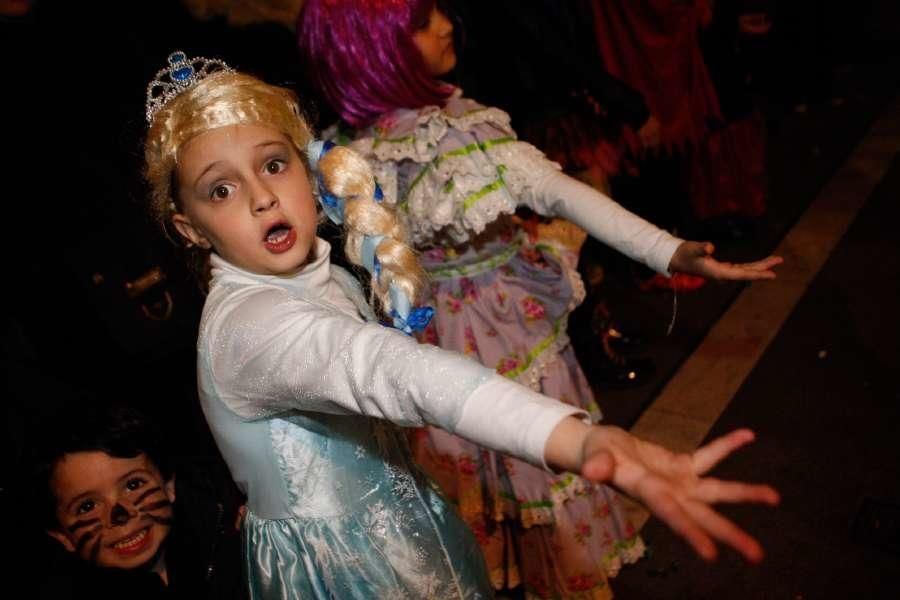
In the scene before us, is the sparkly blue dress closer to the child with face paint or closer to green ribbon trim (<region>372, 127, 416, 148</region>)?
the child with face paint

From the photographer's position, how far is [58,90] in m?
1.72

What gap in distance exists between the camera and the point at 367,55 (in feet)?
5.57

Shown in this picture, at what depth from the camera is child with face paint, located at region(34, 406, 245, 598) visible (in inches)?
53.0

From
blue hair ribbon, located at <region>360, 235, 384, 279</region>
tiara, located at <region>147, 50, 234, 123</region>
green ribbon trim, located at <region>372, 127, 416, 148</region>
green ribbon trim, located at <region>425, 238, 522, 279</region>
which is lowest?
green ribbon trim, located at <region>425, 238, 522, 279</region>

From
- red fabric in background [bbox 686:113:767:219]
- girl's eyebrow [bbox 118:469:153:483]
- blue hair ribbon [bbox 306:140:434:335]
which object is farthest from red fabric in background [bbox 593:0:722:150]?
girl's eyebrow [bbox 118:469:153:483]

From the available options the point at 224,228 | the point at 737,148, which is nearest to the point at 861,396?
the point at 737,148

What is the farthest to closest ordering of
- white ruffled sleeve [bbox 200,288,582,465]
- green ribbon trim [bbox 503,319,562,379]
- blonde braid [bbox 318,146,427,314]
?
green ribbon trim [bbox 503,319,562,379], blonde braid [bbox 318,146,427,314], white ruffled sleeve [bbox 200,288,582,465]

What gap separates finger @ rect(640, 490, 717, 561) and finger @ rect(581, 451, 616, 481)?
0.16ft

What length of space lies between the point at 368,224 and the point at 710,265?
78 cm

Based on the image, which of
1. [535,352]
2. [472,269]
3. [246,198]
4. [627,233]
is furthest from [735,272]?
[246,198]

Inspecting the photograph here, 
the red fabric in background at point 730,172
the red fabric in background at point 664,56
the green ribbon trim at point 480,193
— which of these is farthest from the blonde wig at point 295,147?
the red fabric in background at point 730,172

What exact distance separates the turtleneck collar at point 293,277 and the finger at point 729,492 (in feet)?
2.60

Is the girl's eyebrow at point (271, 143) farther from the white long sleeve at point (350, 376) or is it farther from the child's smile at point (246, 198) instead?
the white long sleeve at point (350, 376)

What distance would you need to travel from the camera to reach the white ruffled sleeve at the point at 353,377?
0.80 m
